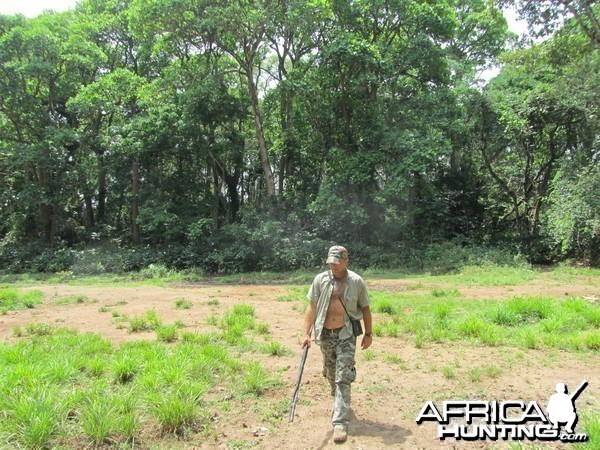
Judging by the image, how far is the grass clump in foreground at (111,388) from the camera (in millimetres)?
3248

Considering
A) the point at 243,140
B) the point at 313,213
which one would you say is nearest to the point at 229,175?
the point at 243,140

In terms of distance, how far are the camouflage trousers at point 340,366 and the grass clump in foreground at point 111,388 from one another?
1.07 metres

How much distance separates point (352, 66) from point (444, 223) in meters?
8.26

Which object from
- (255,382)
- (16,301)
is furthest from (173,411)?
(16,301)

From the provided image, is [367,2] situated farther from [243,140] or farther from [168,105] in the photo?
[168,105]

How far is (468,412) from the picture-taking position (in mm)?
3771

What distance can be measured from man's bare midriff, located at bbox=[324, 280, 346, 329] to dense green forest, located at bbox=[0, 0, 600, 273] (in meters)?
12.4

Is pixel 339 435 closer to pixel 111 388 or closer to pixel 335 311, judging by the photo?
pixel 335 311

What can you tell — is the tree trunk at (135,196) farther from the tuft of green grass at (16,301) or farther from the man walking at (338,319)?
the man walking at (338,319)

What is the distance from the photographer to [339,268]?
368 cm

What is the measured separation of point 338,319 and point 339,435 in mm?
969

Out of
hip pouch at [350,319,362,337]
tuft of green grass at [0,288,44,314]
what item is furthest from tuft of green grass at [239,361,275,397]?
tuft of green grass at [0,288,44,314]

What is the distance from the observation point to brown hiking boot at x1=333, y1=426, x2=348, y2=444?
334cm

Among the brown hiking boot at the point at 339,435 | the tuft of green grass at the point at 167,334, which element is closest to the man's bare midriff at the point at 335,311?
the brown hiking boot at the point at 339,435
